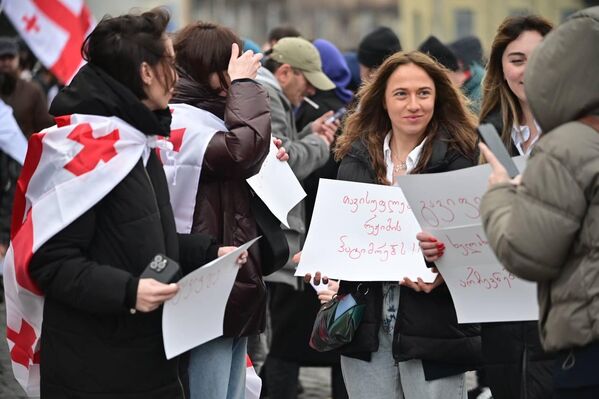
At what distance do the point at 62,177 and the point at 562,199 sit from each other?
1549 mm

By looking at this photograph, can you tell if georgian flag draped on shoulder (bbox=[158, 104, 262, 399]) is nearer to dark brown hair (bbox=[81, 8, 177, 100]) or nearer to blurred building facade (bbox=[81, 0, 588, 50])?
dark brown hair (bbox=[81, 8, 177, 100])

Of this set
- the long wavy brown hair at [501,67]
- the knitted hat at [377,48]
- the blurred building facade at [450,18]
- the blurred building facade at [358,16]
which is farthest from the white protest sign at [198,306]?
the blurred building facade at [450,18]

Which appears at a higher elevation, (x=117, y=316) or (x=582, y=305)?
(x=582, y=305)

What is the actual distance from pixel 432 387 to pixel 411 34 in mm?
59649

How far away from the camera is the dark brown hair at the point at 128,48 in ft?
13.6

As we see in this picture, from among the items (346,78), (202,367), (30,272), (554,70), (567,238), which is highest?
(554,70)

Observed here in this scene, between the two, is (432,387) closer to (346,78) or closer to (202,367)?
(202,367)

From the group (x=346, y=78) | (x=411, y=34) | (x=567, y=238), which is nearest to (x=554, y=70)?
(x=567, y=238)

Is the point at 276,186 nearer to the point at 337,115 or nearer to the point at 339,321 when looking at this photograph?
the point at 339,321

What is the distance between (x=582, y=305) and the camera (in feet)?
11.7

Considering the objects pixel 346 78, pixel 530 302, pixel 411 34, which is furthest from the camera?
pixel 411 34

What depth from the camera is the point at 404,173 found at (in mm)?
5242

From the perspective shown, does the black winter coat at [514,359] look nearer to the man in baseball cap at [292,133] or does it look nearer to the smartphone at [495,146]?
the smartphone at [495,146]

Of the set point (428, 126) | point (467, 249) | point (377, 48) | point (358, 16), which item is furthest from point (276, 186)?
point (358, 16)
